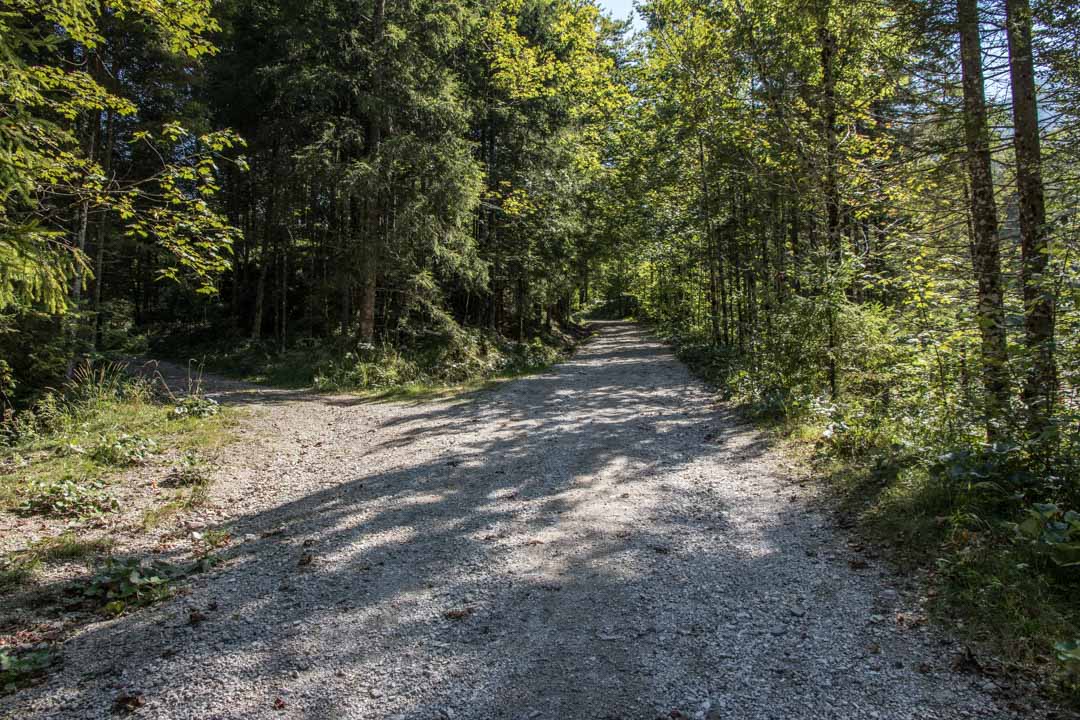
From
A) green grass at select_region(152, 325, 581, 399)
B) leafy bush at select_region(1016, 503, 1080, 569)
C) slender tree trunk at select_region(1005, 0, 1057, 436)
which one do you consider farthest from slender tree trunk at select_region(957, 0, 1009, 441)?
green grass at select_region(152, 325, 581, 399)

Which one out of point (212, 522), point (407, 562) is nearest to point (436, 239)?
point (212, 522)

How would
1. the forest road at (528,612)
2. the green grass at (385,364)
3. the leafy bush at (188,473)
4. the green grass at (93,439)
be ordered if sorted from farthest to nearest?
the green grass at (385,364) < the leafy bush at (188,473) < the green grass at (93,439) < the forest road at (528,612)

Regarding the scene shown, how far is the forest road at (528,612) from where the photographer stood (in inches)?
108

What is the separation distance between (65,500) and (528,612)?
4.91m

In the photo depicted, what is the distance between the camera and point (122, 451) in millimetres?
6535

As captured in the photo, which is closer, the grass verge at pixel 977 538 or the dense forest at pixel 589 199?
the grass verge at pixel 977 538

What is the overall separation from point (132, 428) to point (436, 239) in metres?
8.02

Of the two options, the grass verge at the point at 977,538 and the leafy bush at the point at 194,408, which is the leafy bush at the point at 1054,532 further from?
the leafy bush at the point at 194,408

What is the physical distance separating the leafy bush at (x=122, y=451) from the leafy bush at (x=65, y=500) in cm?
83

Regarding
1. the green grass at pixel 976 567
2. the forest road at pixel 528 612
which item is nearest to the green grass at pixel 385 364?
the forest road at pixel 528 612

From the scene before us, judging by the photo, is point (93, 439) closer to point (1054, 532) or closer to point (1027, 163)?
point (1054, 532)

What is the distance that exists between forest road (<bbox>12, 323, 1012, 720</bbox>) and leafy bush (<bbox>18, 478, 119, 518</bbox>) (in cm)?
101

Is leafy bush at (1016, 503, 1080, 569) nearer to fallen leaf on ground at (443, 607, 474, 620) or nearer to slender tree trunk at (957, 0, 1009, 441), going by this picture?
slender tree trunk at (957, 0, 1009, 441)

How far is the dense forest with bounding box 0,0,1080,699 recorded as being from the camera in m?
4.57
